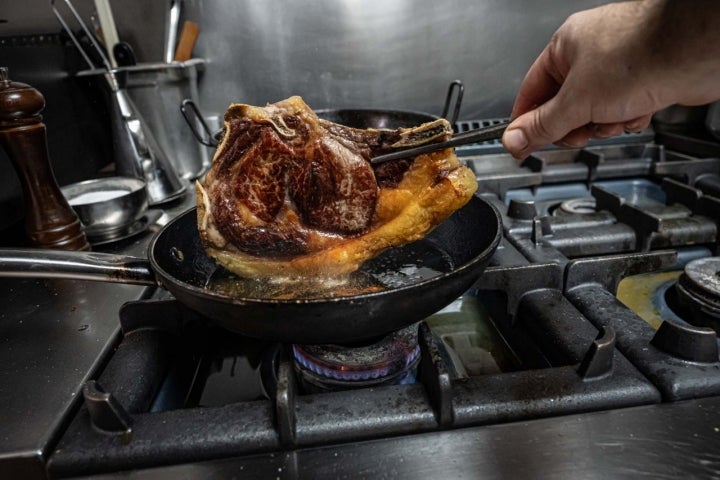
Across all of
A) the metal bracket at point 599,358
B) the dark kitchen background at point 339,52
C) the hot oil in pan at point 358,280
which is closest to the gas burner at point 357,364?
the hot oil in pan at point 358,280

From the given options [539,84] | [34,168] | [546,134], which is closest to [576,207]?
[539,84]

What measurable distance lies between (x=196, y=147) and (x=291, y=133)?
1.06 metres

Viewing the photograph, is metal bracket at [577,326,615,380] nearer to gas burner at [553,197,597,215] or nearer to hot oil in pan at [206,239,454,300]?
hot oil in pan at [206,239,454,300]

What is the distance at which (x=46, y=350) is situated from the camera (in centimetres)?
87

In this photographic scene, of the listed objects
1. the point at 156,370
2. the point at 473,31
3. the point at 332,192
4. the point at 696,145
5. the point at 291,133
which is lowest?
the point at 156,370

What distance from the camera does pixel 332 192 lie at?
0.92m

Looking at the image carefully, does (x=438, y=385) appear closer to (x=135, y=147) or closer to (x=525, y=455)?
(x=525, y=455)

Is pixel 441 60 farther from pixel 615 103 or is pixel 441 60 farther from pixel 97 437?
pixel 97 437

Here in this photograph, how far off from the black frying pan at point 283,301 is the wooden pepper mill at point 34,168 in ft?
1.35

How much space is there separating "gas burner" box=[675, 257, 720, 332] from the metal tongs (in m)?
0.55

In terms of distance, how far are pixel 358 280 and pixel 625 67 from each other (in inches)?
23.6

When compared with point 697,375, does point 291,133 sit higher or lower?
higher

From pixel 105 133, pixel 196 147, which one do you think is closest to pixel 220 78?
pixel 196 147

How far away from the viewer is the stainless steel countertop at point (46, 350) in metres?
0.69
